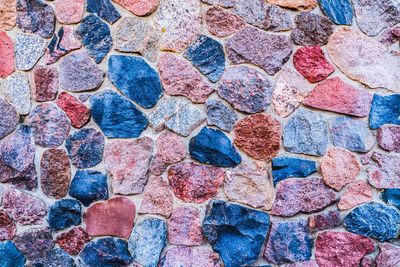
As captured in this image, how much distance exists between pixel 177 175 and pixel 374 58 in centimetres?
98

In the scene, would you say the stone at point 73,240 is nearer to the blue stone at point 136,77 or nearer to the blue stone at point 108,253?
the blue stone at point 108,253

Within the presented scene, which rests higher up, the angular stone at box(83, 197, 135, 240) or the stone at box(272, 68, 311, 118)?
the stone at box(272, 68, 311, 118)

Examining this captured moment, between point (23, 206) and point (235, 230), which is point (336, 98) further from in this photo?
point (23, 206)

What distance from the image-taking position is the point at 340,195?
4.43 feet

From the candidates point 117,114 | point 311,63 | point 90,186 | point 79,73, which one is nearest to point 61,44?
point 79,73

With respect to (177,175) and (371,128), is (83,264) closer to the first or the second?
(177,175)

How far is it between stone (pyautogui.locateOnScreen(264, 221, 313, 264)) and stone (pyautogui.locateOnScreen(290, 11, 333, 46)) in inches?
30.6

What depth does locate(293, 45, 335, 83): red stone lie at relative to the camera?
1.34 meters

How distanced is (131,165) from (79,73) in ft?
1.49

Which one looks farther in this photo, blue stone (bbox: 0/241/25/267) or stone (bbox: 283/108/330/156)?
blue stone (bbox: 0/241/25/267)

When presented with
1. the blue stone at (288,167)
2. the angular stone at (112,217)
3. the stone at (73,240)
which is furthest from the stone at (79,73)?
the blue stone at (288,167)

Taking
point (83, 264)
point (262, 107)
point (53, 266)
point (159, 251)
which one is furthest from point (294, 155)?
point (53, 266)

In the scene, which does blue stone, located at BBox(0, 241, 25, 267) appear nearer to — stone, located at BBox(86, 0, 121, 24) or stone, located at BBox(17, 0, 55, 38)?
stone, located at BBox(17, 0, 55, 38)

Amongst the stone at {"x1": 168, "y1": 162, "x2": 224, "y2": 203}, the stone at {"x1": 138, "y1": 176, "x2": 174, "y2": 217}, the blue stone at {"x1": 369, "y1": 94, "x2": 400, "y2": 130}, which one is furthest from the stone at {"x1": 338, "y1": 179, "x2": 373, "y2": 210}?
the stone at {"x1": 138, "y1": 176, "x2": 174, "y2": 217}
